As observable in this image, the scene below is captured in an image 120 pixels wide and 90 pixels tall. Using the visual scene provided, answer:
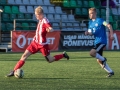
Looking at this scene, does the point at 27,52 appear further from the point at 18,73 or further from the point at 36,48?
the point at 18,73

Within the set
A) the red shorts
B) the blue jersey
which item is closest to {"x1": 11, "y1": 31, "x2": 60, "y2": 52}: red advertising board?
the blue jersey

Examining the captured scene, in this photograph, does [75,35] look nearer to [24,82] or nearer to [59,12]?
[59,12]

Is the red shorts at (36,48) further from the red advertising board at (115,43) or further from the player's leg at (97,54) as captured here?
the red advertising board at (115,43)

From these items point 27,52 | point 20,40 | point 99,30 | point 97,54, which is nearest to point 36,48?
point 27,52

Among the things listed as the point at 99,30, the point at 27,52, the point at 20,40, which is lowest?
the point at 20,40

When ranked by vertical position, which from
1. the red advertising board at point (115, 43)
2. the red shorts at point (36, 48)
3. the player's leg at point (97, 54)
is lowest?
the red advertising board at point (115, 43)

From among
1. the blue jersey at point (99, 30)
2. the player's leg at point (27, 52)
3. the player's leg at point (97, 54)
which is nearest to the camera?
the player's leg at point (27, 52)

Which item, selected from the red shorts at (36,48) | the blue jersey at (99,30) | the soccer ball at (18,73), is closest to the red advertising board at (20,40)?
the blue jersey at (99,30)

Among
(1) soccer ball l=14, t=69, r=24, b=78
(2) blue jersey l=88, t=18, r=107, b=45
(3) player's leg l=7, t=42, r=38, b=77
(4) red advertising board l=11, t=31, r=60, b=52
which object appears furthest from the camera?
(4) red advertising board l=11, t=31, r=60, b=52

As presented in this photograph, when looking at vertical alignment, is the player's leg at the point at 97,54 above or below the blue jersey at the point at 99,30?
below

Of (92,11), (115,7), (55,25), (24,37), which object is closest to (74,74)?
(92,11)

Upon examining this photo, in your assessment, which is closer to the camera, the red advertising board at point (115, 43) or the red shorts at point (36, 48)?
the red shorts at point (36, 48)

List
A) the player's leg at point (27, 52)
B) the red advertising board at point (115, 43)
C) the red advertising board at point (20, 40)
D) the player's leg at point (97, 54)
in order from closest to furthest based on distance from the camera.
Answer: the player's leg at point (27, 52)
the player's leg at point (97, 54)
the red advertising board at point (20, 40)
the red advertising board at point (115, 43)

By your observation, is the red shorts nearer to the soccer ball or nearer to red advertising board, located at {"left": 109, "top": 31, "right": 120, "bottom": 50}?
the soccer ball
